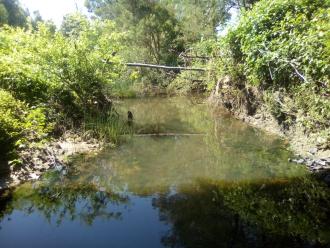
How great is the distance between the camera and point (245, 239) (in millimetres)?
4664

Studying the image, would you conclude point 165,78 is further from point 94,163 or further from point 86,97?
point 94,163

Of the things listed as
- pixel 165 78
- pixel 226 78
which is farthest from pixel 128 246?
pixel 165 78

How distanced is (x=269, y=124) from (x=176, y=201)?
572cm

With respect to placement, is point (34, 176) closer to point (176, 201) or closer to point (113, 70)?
point (176, 201)

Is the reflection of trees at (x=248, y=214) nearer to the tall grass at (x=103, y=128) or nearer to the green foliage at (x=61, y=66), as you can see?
the tall grass at (x=103, y=128)

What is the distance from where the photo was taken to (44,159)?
772cm

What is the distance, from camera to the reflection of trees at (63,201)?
5633 mm

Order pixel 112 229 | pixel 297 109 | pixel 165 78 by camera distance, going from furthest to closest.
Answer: pixel 165 78
pixel 297 109
pixel 112 229

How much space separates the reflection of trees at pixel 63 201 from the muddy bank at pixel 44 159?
405mm

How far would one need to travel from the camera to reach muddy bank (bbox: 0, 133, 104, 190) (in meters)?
6.82

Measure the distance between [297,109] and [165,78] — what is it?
13547 mm

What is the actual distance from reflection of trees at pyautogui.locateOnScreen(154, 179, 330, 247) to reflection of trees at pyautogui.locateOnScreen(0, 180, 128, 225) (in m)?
0.96

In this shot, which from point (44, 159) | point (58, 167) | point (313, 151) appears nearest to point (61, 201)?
point (58, 167)

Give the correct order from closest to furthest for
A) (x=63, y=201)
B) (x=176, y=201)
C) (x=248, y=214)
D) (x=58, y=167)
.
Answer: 1. (x=248, y=214)
2. (x=176, y=201)
3. (x=63, y=201)
4. (x=58, y=167)
